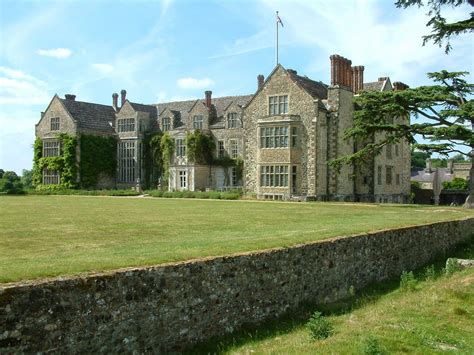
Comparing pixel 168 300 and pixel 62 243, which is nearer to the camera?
pixel 168 300

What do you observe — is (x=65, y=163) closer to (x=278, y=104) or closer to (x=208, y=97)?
(x=208, y=97)

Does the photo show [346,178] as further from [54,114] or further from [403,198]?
[54,114]

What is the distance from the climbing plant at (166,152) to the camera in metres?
50.7

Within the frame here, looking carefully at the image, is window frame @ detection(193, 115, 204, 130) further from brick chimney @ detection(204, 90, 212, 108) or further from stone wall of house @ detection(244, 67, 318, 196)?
stone wall of house @ detection(244, 67, 318, 196)

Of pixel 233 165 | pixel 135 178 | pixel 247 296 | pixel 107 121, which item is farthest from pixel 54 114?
pixel 247 296

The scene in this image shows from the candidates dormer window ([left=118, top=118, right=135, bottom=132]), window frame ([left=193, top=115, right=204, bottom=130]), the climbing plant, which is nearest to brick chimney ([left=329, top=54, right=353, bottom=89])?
window frame ([left=193, top=115, right=204, bottom=130])

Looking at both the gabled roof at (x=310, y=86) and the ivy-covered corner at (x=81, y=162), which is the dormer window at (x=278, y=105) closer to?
the gabled roof at (x=310, y=86)

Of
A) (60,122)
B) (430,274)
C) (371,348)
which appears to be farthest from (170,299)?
(60,122)

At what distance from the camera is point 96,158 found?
52812 millimetres

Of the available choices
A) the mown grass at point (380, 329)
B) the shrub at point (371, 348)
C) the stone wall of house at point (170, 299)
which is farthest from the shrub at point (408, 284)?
the shrub at point (371, 348)

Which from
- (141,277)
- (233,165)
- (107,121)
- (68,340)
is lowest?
(68,340)

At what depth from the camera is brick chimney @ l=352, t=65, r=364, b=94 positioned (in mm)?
40750

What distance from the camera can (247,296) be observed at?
10438 millimetres

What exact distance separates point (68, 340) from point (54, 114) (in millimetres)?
49842
